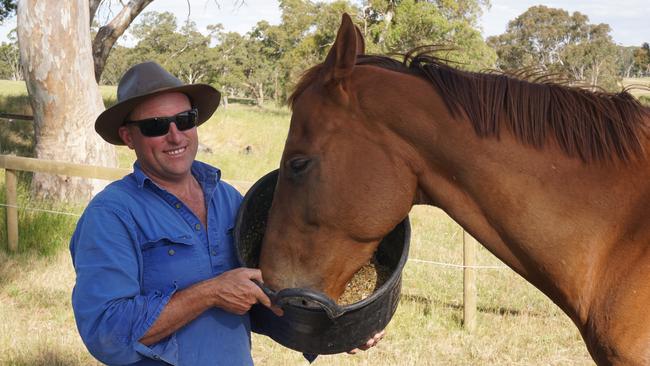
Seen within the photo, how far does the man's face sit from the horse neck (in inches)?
34.0

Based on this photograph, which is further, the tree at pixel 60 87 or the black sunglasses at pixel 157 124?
the tree at pixel 60 87

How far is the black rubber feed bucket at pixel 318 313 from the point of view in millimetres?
2158

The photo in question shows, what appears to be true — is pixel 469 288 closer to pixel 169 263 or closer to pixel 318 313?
pixel 318 313

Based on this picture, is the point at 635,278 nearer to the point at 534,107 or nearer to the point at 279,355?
the point at 534,107

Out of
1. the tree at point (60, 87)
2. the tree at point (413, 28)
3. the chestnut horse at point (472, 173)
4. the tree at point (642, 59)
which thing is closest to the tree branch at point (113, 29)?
the tree at point (60, 87)

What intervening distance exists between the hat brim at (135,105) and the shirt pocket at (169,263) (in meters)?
0.53

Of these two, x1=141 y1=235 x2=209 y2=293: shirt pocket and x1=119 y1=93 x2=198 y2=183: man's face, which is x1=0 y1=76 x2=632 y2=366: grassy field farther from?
x1=119 y1=93 x2=198 y2=183: man's face

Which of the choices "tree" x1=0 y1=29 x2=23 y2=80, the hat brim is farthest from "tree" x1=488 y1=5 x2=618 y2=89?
"tree" x1=0 y1=29 x2=23 y2=80

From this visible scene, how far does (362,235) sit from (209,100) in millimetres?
970

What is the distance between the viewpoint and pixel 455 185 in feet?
7.47

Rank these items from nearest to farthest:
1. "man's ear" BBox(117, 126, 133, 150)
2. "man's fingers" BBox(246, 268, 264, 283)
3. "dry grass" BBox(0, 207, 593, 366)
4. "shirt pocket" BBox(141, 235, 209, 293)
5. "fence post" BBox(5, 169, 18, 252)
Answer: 1. "man's fingers" BBox(246, 268, 264, 283)
2. "shirt pocket" BBox(141, 235, 209, 293)
3. "man's ear" BBox(117, 126, 133, 150)
4. "dry grass" BBox(0, 207, 593, 366)
5. "fence post" BBox(5, 169, 18, 252)

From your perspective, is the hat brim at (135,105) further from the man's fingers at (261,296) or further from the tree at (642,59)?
the tree at (642,59)

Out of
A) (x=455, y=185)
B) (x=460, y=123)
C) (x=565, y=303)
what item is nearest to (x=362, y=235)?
(x=455, y=185)

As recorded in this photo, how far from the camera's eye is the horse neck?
2109 mm
